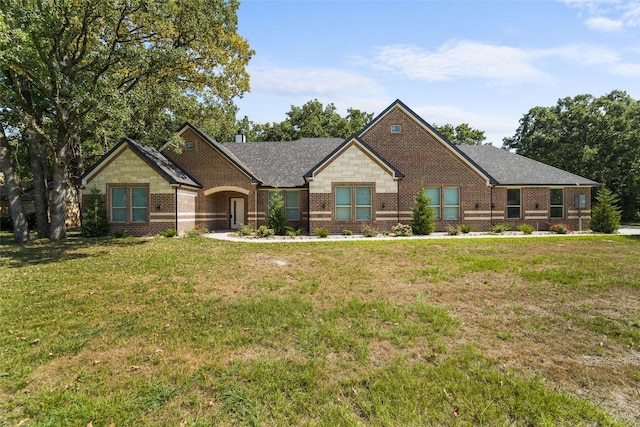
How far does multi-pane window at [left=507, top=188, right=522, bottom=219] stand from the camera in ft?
70.5

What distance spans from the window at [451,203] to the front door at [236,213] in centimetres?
1388

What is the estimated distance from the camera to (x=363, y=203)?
19.4 meters

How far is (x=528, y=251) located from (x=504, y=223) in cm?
995

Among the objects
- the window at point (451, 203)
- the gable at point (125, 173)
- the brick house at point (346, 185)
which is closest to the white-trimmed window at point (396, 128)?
the brick house at point (346, 185)

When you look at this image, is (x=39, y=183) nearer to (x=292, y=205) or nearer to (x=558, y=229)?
(x=292, y=205)

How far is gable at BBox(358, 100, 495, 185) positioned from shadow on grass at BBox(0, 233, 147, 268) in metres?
15.5

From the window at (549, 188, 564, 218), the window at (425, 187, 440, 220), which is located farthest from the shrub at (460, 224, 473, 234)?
the window at (549, 188, 564, 218)

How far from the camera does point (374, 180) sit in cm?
1920

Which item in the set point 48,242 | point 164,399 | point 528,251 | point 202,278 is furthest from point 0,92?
point 528,251

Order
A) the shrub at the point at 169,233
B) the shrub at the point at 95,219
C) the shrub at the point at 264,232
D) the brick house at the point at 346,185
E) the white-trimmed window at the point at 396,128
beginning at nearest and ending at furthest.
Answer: the shrub at the point at 169,233 → the shrub at the point at 264,232 → the shrub at the point at 95,219 → the brick house at the point at 346,185 → the white-trimmed window at the point at 396,128

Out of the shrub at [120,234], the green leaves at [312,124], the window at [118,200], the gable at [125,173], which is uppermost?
the green leaves at [312,124]

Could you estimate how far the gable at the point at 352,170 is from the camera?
747 inches

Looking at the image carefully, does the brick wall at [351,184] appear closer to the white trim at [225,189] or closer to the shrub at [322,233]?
the shrub at [322,233]

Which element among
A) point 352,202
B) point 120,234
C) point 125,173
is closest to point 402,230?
point 352,202
